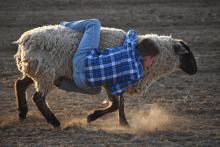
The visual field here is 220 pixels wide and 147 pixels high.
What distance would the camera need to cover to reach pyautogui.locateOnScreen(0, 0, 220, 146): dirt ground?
27.3 feet

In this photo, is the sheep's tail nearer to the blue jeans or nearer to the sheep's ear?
the blue jeans

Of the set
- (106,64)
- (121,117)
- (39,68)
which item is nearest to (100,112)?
(121,117)

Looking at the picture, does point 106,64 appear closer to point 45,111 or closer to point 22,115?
point 45,111

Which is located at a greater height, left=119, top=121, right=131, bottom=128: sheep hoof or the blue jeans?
the blue jeans

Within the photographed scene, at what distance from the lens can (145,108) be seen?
33.3 feet

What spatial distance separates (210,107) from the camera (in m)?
10.1

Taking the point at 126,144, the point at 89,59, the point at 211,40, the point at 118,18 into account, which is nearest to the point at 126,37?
the point at 89,59

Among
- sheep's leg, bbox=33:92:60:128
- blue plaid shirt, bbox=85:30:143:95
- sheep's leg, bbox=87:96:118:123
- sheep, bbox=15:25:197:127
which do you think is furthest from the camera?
sheep's leg, bbox=87:96:118:123

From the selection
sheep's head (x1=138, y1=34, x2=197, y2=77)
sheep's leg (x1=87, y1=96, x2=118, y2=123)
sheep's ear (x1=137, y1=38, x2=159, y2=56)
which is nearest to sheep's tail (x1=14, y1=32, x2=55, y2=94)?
sheep's leg (x1=87, y1=96, x2=118, y2=123)

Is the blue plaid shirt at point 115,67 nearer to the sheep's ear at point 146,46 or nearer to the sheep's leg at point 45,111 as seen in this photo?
the sheep's ear at point 146,46

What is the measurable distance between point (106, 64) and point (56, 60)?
0.79 m

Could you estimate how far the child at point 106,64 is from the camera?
870 cm

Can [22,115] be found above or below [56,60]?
below

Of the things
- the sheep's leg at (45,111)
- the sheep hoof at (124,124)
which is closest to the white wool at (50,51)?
the sheep's leg at (45,111)
